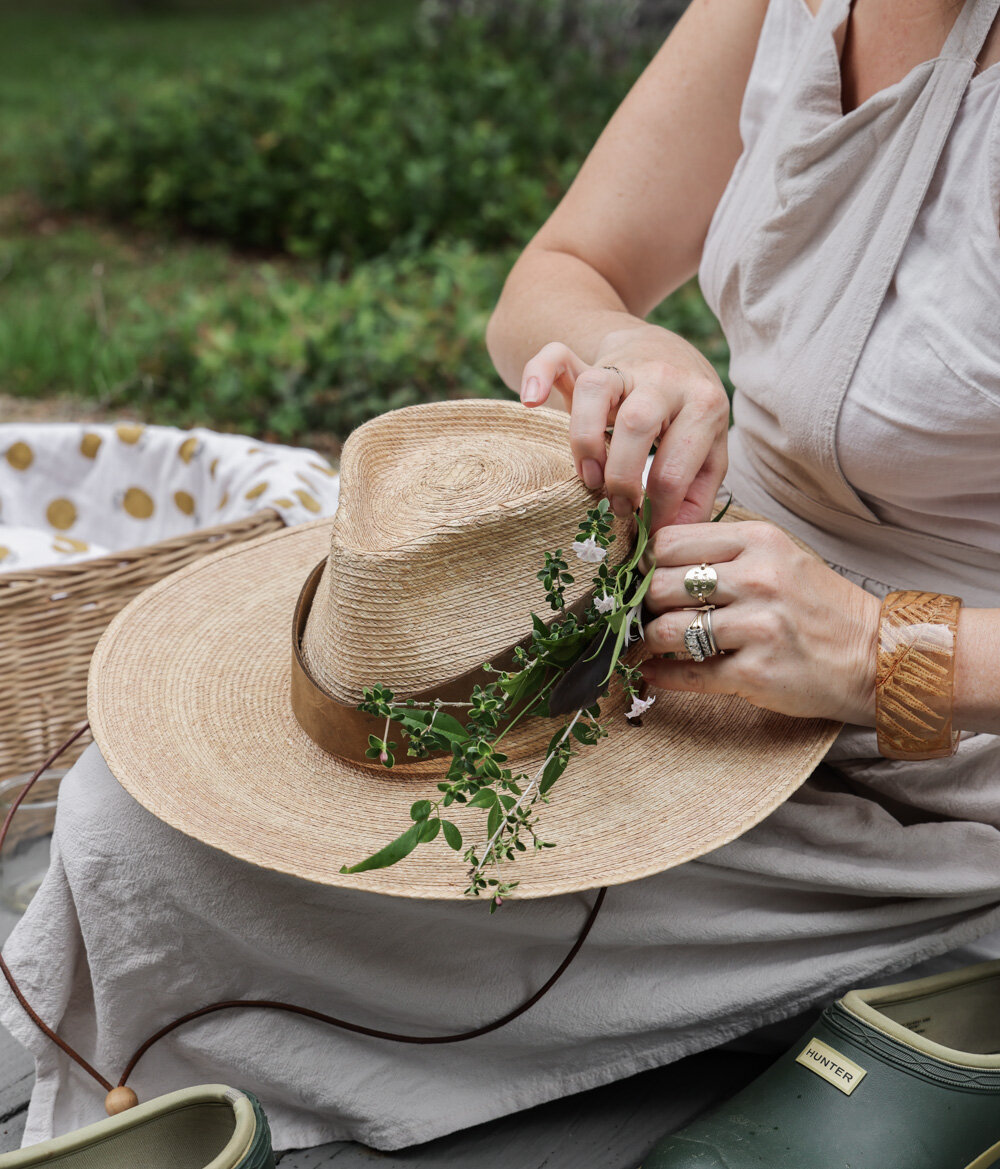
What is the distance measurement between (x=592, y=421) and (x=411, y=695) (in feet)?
1.00

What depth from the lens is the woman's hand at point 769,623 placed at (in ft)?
3.45

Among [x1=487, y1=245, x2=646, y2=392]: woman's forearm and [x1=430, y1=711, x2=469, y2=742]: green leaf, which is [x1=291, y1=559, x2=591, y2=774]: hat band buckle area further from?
[x1=487, y1=245, x2=646, y2=392]: woman's forearm

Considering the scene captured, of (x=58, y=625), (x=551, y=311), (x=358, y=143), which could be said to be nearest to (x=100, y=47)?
(x=358, y=143)

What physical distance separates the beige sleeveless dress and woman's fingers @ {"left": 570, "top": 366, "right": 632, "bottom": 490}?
24 centimetres

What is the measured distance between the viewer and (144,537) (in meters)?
2.43

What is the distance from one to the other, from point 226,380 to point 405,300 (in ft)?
2.59

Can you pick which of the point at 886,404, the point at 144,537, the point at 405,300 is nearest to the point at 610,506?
the point at 886,404

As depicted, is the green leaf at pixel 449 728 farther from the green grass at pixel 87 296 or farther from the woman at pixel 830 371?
the green grass at pixel 87 296

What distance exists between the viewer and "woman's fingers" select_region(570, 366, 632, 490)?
3.54 feet

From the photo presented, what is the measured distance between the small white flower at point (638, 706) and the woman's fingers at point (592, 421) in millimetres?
200

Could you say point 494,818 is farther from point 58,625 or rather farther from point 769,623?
point 58,625

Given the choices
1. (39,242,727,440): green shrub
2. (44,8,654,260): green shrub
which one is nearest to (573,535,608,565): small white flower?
(39,242,727,440): green shrub

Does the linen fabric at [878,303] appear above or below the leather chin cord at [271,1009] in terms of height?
above

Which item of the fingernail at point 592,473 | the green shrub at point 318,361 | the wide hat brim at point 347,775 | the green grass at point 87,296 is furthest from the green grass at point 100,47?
the fingernail at point 592,473
